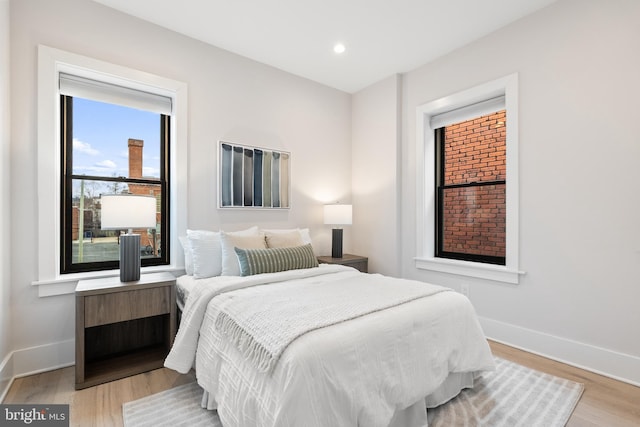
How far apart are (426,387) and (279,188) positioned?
8.15ft

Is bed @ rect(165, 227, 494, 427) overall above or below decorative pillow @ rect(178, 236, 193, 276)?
below

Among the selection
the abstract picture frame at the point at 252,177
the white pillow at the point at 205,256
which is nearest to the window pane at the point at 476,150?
the abstract picture frame at the point at 252,177

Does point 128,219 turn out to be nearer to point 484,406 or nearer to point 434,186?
point 484,406

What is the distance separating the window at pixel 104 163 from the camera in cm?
256

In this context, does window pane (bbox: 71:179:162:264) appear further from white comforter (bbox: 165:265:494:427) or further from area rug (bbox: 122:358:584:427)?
area rug (bbox: 122:358:584:427)

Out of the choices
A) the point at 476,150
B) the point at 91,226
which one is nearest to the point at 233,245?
the point at 91,226

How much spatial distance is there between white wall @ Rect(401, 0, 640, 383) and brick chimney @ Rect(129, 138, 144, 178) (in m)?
3.37

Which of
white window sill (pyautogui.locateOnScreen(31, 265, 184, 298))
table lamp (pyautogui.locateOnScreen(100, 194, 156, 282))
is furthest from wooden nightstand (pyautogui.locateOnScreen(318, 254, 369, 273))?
white window sill (pyautogui.locateOnScreen(31, 265, 184, 298))

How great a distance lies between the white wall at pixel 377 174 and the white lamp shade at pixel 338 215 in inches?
16.0

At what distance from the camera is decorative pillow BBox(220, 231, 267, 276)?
2.53m

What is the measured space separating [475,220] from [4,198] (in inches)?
155

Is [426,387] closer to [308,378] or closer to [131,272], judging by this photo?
[308,378]

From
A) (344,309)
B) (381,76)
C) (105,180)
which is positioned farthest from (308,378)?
(381,76)

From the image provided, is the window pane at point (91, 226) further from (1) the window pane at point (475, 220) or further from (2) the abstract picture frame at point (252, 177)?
(1) the window pane at point (475, 220)
